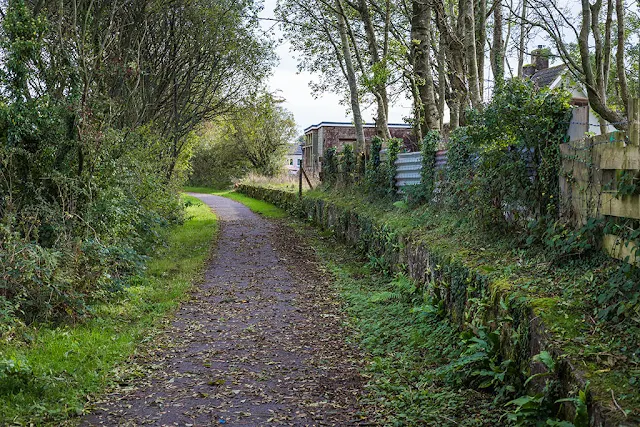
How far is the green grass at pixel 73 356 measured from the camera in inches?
193

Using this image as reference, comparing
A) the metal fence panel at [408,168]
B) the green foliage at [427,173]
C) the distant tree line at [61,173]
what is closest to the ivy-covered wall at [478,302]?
the green foliage at [427,173]

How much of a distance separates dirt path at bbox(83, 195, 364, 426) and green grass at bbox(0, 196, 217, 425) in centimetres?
27

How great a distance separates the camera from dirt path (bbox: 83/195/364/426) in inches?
196

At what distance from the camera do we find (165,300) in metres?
9.14

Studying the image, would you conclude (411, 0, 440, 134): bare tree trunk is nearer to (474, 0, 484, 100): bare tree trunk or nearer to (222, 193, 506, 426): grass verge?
(474, 0, 484, 100): bare tree trunk

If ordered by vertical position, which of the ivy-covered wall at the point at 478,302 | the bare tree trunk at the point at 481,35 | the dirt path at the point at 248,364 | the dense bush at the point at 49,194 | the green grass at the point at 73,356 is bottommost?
the dirt path at the point at 248,364

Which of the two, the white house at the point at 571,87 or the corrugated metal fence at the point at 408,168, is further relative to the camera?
the corrugated metal fence at the point at 408,168

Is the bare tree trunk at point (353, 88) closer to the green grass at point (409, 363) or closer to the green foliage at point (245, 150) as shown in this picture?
the green grass at point (409, 363)

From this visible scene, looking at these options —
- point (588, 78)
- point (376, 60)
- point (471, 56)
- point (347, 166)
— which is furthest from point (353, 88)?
point (588, 78)

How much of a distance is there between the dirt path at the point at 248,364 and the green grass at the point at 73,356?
27 centimetres

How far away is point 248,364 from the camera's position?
626 centimetres

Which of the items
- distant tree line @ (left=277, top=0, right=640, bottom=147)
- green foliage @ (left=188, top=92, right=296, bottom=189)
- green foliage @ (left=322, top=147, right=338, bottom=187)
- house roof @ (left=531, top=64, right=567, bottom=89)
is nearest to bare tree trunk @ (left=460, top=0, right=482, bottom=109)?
distant tree line @ (left=277, top=0, right=640, bottom=147)

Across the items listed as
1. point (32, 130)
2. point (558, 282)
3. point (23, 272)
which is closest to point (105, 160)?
point (32, 130)

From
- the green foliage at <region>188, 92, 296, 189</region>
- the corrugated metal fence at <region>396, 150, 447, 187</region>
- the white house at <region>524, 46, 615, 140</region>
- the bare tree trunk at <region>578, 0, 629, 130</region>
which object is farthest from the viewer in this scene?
the green foliage at <region>188, 92, 296, 189</region>
